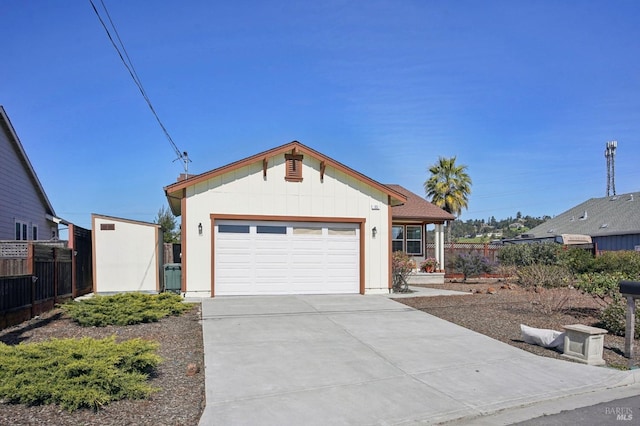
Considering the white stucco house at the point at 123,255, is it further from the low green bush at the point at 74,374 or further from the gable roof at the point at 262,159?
the low green bush at the point at 74,374

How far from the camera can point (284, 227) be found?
1488cm

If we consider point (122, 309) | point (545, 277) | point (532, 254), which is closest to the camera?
point (122, 309)

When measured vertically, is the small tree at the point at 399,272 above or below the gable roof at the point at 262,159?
below

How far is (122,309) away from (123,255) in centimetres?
528

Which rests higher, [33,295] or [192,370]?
[33,295]

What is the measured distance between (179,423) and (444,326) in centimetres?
674

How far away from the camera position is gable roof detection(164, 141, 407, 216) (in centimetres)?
1391

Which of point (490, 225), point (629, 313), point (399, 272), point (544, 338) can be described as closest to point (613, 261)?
point (399, 272)

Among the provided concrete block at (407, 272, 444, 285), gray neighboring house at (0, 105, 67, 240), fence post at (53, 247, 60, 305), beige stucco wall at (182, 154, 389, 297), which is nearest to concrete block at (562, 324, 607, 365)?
beige stucco wall at (182, 154, 389, 297)

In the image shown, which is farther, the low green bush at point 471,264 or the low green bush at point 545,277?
the low green bush at point 471,264

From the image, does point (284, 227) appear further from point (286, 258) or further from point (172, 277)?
point (172, 277)

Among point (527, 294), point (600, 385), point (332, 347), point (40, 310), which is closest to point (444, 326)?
Answer: point (332, 347)

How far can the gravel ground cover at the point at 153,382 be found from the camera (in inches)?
194

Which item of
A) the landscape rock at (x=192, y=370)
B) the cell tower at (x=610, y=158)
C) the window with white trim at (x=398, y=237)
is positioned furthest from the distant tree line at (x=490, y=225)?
the landscape rock at (x=192, y=370)
